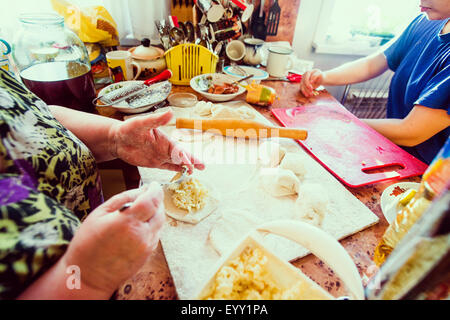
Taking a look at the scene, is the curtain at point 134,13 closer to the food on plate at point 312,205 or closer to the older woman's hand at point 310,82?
the older woman's hand at point 310,82

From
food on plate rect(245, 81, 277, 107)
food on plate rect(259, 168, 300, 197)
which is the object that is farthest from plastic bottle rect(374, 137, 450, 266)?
food on plate rect(245, 81, 277, 107)

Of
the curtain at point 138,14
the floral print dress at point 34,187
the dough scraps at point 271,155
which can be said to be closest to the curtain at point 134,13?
the curtain at point 138,14

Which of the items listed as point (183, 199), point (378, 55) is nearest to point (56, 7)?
point (183, 199)

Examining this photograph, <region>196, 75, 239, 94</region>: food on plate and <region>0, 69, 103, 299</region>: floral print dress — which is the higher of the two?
<region>0, 69, 103, 299</region>: floral print dress

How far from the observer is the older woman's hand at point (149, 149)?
0.65 m

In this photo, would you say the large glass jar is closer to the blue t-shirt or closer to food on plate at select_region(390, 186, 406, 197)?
food on plate at select_region(390, 186, 406, 197)

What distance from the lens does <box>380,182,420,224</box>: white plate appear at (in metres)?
0.59

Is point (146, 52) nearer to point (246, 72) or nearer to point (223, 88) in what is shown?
point (223, 88)

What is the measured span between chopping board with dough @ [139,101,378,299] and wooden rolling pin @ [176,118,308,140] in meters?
0.03

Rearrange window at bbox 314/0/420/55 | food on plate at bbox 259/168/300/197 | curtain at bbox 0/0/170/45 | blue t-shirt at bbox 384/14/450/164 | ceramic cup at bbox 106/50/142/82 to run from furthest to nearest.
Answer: window at bbox 314/0/420/55 < curtain at bbox 0/0/170/45 < ceramic cup at bbox 106/50/142/82 < blue t-shirt at bbox 384/14/450/164 < food on plate at bbox 259/168/300/197

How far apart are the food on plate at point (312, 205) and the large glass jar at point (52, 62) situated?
0.84 m

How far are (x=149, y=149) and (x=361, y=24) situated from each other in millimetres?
2103

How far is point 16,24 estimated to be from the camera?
106 centimetres

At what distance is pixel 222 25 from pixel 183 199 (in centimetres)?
110
